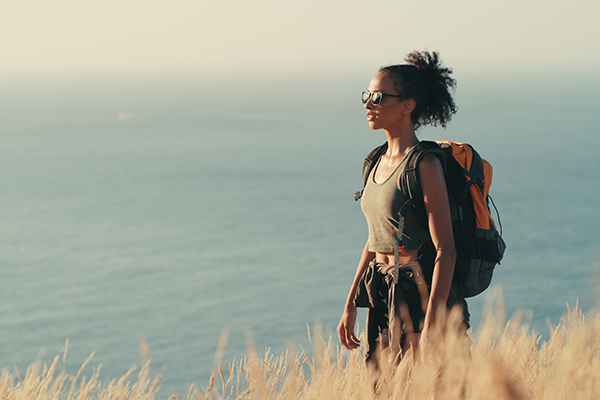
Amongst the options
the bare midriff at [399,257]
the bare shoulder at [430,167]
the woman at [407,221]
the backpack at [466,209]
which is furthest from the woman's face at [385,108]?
the bare midriff at [399,257]

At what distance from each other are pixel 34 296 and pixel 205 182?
6545 centimetres

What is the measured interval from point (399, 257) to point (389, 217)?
→ 22cm

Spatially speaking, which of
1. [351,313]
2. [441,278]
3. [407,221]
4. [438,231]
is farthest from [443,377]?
[351,313]

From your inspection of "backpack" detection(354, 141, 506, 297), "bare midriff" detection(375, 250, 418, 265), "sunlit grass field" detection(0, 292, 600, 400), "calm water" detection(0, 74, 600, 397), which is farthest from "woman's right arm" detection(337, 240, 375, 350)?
"calm water" detection(0, 74, 600, 397)

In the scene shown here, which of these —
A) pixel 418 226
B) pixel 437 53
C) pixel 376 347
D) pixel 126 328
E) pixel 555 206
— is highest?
pixel 437 53

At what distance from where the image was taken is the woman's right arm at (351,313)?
9.84ft

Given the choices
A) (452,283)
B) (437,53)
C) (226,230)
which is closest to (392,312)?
(452,283)

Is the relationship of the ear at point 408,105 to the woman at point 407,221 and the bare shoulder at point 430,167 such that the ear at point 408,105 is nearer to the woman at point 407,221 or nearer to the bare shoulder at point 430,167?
the woman at point 407,221

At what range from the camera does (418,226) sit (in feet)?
8.71

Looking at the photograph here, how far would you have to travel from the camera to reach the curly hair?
2.83 m

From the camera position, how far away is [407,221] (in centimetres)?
265

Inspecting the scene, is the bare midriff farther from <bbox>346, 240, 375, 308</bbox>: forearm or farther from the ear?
the ear

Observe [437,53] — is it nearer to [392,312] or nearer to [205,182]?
[392,312]

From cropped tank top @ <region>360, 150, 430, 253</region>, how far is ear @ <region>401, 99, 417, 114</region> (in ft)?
0.97
